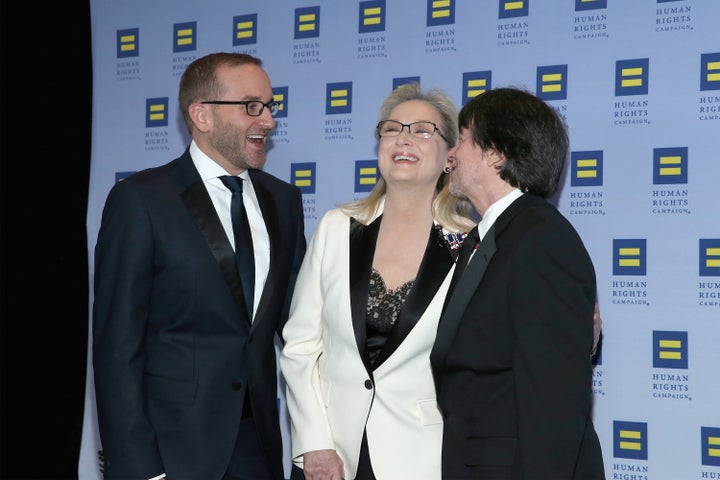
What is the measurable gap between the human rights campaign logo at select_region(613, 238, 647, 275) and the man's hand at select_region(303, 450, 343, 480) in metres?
1.33

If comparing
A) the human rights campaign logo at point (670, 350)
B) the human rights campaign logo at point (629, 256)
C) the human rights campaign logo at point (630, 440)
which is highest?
the human rights campaign logo at point (629, 256)

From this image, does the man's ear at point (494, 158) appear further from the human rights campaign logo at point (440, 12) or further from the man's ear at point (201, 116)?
the human rights campaign logo at point (440, 12)

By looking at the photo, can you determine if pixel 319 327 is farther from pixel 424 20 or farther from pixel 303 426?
pixel 424 20

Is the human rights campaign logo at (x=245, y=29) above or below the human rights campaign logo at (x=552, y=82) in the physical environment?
above

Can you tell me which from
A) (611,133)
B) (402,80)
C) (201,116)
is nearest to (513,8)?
(402,80)

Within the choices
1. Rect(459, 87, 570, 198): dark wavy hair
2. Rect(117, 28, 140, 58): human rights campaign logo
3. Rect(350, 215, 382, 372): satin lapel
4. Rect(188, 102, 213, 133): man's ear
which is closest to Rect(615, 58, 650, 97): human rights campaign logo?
Rect(459, 87, 570, 198): dark wavy hair

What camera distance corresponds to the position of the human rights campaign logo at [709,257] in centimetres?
302

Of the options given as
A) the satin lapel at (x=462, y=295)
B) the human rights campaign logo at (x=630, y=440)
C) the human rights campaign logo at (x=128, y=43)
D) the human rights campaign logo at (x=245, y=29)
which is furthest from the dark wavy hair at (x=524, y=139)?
the human rights campaign logo at (x=128, y=43)

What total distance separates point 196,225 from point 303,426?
0.74 metres

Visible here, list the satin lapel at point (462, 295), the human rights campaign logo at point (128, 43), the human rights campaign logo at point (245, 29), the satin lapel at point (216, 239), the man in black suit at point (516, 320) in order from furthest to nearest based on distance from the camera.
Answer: the human rights campaign logo at point (128, 43) → the human rights campaign logo at point (245, 29) → the satin lapel at point (216, 239) → the satin lapel at point (462, 295) → the man in black suit at point (516, 320)

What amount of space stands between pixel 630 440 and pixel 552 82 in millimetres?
1432

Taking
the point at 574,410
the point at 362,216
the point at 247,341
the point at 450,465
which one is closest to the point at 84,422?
the point at 247,341

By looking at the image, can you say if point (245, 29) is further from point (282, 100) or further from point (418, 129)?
point (418, 129)

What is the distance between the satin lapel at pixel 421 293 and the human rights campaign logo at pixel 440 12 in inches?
49.8
